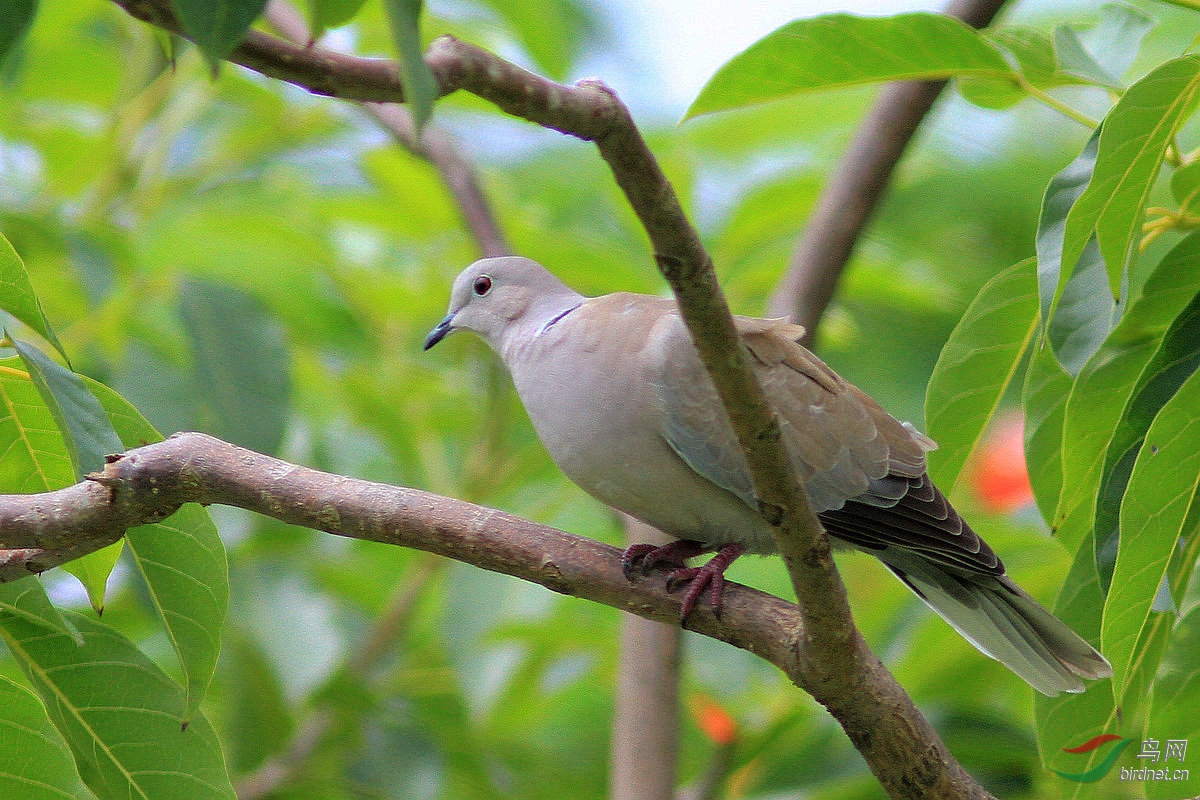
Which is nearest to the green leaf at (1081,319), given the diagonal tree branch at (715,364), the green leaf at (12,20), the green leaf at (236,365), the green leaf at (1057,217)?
the green leaf at (1057,217)

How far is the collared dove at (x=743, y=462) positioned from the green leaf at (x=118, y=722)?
2.24 feet

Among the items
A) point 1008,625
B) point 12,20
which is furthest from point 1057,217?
point 12,20

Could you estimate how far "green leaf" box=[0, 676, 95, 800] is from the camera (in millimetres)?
1377

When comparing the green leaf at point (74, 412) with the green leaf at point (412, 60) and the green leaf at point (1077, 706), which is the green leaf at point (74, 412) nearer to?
the green leaf at point (412, 60)

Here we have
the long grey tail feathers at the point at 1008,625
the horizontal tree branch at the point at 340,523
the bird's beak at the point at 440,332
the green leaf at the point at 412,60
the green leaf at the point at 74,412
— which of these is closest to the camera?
the green leaf at the point at 412,60

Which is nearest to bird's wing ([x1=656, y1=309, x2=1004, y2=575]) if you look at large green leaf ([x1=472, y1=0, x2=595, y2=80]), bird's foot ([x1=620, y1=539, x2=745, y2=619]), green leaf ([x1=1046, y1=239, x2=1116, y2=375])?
bird's foot ([x1=620, y1=539, x2=745, y2=619])

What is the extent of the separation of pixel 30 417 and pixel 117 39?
2.58 m

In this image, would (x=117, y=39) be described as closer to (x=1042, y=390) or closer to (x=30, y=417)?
(x=30, y=417)

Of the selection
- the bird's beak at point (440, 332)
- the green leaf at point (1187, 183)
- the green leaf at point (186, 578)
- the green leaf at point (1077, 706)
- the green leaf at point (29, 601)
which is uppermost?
the green leaf at point (1187, 183)

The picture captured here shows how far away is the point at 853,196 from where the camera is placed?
274 cm

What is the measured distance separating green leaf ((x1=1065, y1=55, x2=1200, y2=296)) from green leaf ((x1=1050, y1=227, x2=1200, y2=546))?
0.85 ft

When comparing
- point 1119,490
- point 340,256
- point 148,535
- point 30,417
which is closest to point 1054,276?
point 1119,490

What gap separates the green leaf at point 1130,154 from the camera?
1.35 m

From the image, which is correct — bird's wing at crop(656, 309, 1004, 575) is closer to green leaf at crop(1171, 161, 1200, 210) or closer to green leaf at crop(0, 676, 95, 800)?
green leaf at crop(1171, 161, 1200, 210)
